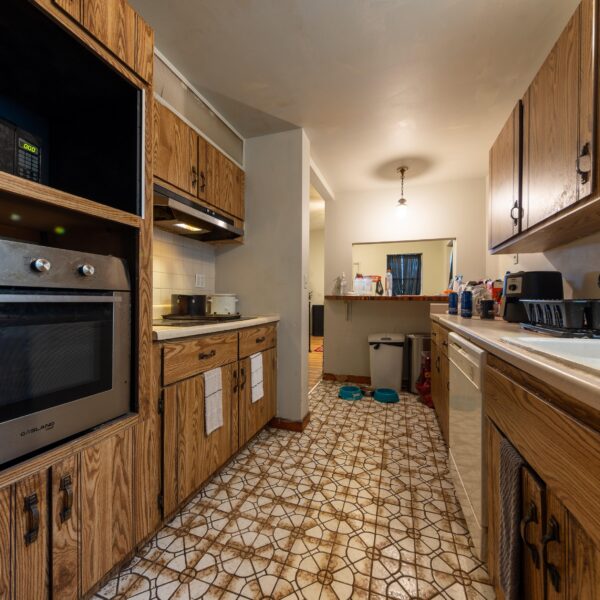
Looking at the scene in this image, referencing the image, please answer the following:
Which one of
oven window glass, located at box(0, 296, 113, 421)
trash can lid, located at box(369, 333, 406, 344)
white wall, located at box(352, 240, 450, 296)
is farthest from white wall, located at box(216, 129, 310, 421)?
white wall, located at box(352, 240, 450, 296)

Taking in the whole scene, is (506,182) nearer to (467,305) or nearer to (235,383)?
(467,305)

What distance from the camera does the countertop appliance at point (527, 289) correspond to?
1.67 meters

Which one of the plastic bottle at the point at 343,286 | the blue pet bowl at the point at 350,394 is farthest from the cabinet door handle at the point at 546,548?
the plastic bottle at the point at 343,286

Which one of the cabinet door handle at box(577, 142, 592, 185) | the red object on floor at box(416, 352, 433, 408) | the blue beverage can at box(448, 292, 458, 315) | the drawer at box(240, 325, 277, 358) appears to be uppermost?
the cabinet door handle at box(577, 142, 592, 185)

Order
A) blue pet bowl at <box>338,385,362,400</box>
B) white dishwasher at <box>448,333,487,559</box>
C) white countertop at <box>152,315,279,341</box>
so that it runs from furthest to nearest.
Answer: blue pet bowl at <box>338,385,362,400</box> < white countertop at <box>152,315,279,341</box> < white dishwasher at <box>448,333,487,559</box>

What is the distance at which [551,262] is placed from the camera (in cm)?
187

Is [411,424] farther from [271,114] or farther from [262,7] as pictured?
[262,7]

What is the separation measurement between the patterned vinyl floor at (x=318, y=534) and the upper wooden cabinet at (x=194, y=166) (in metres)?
1.72

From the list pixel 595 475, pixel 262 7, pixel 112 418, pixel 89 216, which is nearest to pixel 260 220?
pixel 262 7

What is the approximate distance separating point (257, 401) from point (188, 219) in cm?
128

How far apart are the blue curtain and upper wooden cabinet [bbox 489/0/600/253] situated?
13.9ft

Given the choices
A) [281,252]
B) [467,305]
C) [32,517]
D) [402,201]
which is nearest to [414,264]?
[402,201]

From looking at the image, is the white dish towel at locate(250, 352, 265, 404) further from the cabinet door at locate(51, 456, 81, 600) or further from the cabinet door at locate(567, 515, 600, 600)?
the cabinet door at locate(567, 515, 600, 600)

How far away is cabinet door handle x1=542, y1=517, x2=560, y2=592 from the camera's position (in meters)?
0.62
